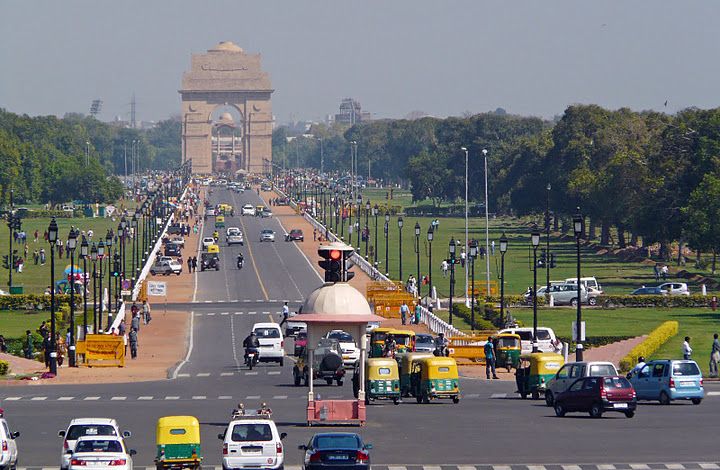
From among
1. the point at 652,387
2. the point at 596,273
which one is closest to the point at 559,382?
the point at 652,387

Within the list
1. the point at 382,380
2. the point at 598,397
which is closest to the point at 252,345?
the point at 382,380

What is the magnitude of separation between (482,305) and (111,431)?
4927 centimetres

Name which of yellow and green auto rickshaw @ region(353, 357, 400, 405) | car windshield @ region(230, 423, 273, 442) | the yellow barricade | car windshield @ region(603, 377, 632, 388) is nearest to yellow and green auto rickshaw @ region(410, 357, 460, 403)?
yellow and green auto rickshaw @ region(353, 357, 400, 405)

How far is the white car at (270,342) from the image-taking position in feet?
189

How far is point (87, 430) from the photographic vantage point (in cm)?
3005

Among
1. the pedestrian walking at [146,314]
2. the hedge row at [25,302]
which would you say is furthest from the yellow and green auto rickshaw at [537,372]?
Answer: the hedge row at [25,302]

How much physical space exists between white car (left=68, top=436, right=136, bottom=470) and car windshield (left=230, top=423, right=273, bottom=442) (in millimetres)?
1891

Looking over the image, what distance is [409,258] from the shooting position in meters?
115

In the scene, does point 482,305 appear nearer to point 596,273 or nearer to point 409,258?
point 596,273

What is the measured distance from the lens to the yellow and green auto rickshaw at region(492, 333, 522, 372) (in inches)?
2152

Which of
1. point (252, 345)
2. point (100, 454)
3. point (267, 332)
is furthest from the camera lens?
point (267, 332)

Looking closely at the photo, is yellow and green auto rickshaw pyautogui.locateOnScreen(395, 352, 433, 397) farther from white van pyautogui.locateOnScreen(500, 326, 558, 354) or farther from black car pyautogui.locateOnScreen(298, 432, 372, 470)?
black car pyautogui.locateOnScreen(298, 432, 372, 470)

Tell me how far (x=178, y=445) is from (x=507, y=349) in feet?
88.2

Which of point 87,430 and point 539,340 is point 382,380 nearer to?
point 87,430
